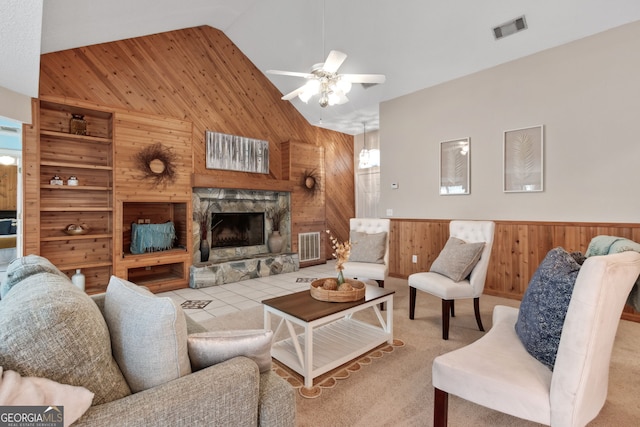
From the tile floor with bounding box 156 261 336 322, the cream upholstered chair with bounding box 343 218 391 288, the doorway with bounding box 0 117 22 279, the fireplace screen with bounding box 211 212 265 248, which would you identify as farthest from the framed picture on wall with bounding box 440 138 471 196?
the doorway with bounding box 0 117 22 279

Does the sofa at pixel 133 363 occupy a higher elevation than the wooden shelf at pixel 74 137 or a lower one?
lower

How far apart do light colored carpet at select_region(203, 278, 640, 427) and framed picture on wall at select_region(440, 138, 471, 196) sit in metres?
2.04

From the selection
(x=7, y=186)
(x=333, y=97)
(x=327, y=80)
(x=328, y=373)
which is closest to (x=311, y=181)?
(x=333, y=97)

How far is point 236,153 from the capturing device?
520 cm

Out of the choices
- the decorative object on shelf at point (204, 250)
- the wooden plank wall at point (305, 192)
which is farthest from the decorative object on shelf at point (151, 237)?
the wooden plank wall at point (305, 192)

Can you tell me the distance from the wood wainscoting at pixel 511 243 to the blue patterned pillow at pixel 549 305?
2.51 meters

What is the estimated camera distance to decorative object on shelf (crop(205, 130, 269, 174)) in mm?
4934

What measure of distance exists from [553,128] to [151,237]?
5.33 meters

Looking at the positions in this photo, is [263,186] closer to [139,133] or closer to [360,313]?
[139,133]

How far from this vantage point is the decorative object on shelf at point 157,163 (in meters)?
4.16

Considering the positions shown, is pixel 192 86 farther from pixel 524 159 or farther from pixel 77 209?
pixel 524 159

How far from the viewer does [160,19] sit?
4035 mm

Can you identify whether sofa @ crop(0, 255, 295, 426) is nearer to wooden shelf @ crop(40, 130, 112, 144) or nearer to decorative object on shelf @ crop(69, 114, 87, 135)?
wooden shelf @ crop(40, 130, 112, 144)

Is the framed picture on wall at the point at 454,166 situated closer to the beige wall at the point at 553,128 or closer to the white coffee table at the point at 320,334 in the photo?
the beige wall at the point at 553,128
